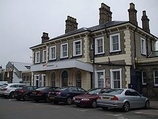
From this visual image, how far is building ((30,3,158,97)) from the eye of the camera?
68.7 feet

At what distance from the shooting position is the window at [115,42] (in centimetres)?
2170

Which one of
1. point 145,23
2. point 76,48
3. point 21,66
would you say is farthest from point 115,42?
point 21,66

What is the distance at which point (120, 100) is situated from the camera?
12.7m

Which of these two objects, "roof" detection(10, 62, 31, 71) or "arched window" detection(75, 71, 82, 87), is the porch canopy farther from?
"roof" detection(10, 62, 31, 71)

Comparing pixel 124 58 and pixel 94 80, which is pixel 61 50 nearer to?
pixel 94 80

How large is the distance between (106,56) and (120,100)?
1023 cm

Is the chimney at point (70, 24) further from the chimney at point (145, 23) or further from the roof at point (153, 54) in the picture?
the roof at point (153, 54)

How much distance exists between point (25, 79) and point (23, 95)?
27460 mm

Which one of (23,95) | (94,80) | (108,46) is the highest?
(108,46)

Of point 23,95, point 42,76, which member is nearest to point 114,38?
point 23,95

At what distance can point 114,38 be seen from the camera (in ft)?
73.1

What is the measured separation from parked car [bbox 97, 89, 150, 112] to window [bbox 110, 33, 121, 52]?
8454 mm

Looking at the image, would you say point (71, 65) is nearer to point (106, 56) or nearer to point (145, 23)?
point (106, 56)

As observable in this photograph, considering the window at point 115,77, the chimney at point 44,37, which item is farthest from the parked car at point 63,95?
the chimney at point 44,37
